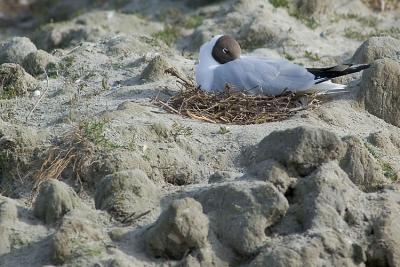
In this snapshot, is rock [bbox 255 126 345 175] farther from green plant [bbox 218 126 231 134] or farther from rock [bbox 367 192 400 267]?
green plant [bbox 218 126 231 134]

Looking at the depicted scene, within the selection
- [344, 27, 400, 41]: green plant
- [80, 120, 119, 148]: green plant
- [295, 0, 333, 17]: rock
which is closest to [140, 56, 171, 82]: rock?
[80, 120, 119, 148]: green plant

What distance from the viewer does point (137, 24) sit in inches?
525

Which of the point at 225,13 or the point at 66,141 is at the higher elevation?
the point at 66,141

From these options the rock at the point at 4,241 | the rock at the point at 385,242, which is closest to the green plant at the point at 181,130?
the rock at the point at 4,241

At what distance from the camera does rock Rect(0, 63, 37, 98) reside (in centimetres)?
891

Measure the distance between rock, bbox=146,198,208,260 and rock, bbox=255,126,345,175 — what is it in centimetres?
73

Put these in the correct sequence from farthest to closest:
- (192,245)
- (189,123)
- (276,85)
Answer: (276,85) < (189,123) < (192,245)

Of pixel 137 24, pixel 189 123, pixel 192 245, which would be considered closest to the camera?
pixel 192 245

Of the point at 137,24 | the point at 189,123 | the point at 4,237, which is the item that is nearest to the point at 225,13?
the point at 137,24

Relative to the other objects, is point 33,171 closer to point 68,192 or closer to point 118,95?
point 68,192

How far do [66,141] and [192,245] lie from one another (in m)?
1.64

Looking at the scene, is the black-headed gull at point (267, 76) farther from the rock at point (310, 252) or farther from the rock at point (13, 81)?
the rock at point (310, 252)

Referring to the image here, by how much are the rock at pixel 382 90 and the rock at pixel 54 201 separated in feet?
9.72

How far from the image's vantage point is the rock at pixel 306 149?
640 centimetres
